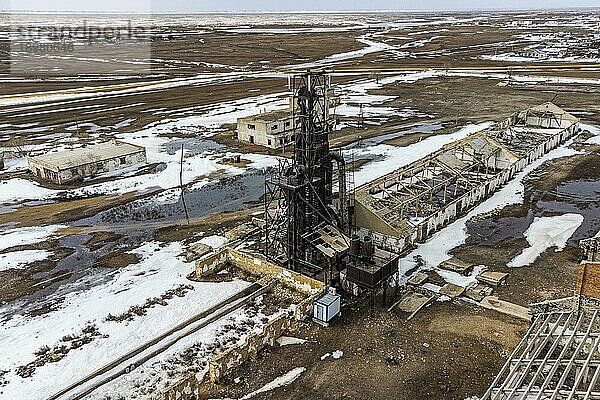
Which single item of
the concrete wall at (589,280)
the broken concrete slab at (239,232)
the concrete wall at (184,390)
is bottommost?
the concrete wall at (184,390)

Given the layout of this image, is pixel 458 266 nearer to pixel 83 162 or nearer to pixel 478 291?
pixel 478 291

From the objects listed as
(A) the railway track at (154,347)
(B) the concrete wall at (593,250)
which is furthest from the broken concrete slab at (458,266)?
(A) the railway track at (154,347)

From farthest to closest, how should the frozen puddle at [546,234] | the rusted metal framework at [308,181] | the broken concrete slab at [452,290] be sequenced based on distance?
the frozen puddle at [546,234]
the rusted metal framework at [308,181]
the broken concrete slab at [452,290]

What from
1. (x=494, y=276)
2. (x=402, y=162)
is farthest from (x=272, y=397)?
(x=402, y=162)

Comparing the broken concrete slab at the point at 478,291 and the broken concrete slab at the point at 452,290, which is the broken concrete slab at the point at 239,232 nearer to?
the broken concrete slab at the point at 452,290

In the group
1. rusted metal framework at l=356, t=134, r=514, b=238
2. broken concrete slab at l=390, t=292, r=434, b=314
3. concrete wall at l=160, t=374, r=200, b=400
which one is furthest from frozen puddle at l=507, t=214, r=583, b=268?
concrete wall at l=160, t=374, r=200, b=400

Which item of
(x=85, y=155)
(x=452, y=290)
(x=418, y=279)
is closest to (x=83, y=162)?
(x=85, y=155)
